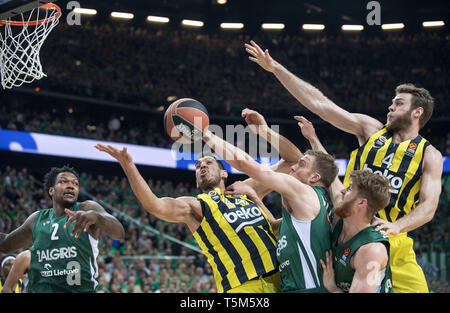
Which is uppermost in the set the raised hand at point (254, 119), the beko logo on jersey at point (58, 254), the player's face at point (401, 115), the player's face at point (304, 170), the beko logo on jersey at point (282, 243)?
the raised hand at point (254, 119)

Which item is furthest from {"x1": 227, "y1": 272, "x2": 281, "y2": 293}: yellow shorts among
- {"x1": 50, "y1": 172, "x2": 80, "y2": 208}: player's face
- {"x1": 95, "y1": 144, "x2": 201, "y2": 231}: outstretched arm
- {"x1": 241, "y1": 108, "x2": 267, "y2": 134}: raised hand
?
{"x1": 50, "y1": 172, "x2": 80, "y2": 208}: player's face

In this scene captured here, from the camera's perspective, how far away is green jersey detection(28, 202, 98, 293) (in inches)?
191

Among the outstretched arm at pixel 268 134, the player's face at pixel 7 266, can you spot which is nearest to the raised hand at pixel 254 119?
the outstretched arm at pixel 268 134

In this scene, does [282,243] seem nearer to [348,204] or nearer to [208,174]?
[348,204]

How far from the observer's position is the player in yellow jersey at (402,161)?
409 centimetres

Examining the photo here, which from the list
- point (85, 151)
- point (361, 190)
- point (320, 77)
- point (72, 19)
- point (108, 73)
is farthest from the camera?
point (320, 77)

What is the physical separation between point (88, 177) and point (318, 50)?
11178 millimetres

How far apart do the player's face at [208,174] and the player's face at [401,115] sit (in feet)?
5.05

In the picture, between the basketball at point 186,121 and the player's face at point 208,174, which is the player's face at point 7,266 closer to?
the player's face at point 208,174

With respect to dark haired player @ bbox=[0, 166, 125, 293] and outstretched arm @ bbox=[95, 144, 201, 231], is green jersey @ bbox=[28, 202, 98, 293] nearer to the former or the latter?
dark haired player @ bbox=[0, 166, 125, 293]
